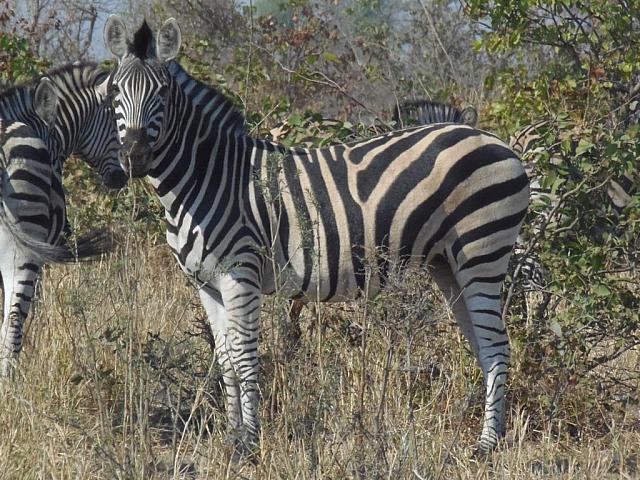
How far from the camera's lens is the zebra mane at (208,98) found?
5188mm

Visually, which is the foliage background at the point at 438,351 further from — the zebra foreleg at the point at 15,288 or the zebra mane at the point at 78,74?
the zebra mane at the point at 78,74

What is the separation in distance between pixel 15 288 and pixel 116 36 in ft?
4.57

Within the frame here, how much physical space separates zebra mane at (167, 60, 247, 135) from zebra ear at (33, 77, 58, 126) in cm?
129

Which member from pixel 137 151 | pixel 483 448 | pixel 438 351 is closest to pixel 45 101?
pixel 137 151

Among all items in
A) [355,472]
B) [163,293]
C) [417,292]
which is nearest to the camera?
[355,472]

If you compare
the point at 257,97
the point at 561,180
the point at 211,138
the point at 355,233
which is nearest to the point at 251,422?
the point at 355,233

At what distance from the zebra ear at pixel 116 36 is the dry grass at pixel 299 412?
106 cm

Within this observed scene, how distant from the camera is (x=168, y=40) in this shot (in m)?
5.03

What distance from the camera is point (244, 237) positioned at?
4875 mm

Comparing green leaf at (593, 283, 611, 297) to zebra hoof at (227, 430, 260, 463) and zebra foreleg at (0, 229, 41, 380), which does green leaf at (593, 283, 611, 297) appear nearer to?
zebra hoof at (227, 430, 260, 463)

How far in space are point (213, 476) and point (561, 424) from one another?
1.80 meters

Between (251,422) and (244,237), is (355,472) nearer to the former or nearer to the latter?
(251,422)

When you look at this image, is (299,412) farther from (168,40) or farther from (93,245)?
(168,40)

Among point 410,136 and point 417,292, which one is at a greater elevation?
point 410,136
